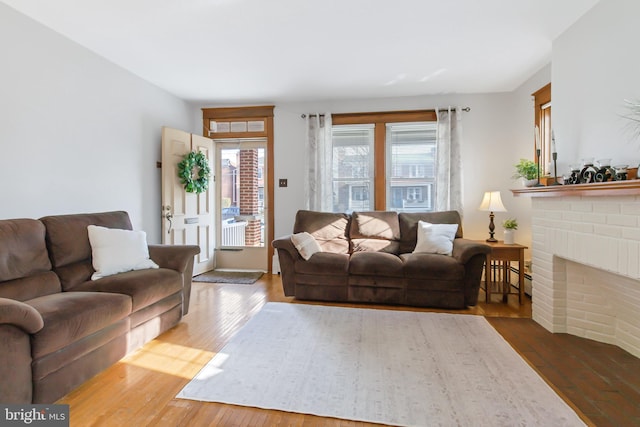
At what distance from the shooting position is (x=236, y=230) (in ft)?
16.9

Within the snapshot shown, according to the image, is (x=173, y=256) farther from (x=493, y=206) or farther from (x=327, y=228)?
(x=493, y=206)

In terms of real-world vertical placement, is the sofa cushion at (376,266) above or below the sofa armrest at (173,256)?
below

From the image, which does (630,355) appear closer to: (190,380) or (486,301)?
(486,301)

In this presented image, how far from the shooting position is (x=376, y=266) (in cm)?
336

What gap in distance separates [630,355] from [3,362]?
148 inches

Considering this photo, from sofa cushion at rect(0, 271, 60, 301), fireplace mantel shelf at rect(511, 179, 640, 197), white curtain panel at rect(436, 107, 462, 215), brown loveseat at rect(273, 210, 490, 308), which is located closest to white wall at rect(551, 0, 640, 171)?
fireplace mantel shelf at rect(511, 179, 640, 197)

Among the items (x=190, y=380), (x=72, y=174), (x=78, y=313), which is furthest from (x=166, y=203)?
(x=190, y=380)

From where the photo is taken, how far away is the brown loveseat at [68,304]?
5.14 ft

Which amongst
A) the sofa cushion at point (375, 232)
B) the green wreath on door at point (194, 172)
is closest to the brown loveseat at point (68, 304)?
the green wreath on door at point (194, 172)

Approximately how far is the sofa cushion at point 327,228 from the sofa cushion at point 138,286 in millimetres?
1803

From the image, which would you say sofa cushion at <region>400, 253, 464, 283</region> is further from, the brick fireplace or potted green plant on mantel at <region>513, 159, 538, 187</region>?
potted green plant on mantel at <region>513, 159, 538, 187</region>

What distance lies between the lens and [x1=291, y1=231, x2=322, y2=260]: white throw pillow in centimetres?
353

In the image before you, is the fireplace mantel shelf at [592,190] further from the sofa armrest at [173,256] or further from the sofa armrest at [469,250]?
the sofa armrest at [173,256]

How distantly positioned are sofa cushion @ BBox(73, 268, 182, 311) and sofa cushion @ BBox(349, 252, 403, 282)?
1780mm
